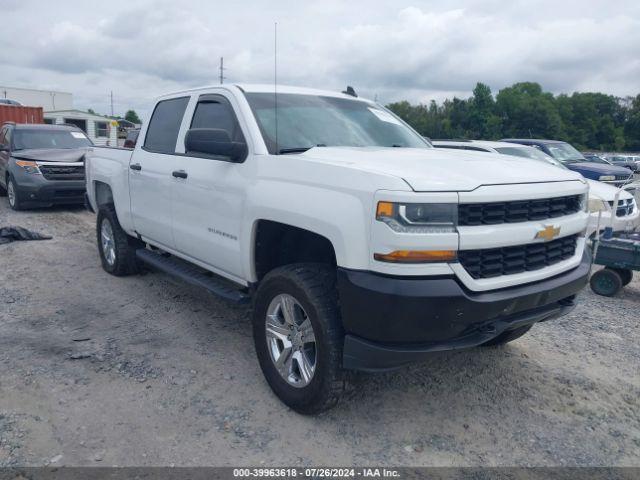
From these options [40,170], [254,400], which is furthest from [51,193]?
[254,400]

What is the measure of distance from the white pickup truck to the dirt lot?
324mm

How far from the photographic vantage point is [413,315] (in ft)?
8.80

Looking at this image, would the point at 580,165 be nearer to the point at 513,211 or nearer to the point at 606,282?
the point at 606,282

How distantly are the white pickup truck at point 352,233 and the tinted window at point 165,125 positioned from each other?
0.19 meters

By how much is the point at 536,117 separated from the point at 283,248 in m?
84.0

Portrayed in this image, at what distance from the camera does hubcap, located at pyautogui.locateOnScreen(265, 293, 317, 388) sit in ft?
10.7

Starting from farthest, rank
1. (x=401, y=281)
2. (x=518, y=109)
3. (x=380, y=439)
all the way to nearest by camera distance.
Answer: (x=518, y=109) < (x=380, y=439) < (x=401, y=281)

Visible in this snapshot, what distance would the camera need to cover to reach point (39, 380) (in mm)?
3744

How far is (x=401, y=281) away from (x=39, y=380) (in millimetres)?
2704

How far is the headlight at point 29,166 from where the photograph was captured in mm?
10466

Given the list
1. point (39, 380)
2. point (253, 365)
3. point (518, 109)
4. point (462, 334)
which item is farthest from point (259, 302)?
point (518, 109)

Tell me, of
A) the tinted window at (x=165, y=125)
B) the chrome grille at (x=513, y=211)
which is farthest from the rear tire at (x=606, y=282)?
the tinted window at (x=165, y=125)

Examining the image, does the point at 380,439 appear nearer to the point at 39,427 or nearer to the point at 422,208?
the point at 422,208

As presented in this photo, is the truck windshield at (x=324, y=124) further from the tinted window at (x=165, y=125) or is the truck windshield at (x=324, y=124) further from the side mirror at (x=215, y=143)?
the tinted window at (x=165, y=125)
